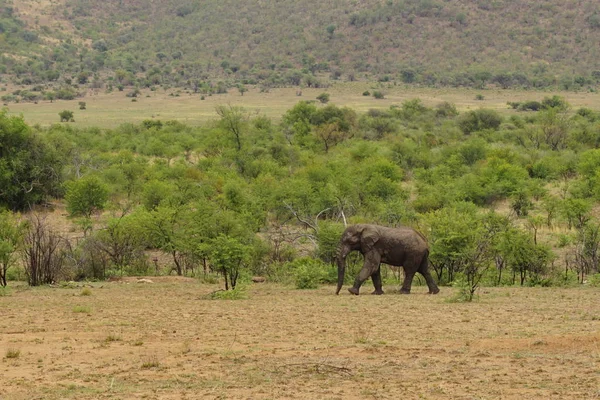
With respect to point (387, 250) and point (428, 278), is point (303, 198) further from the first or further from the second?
point (428, 278)

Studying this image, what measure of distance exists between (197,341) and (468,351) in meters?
4.02

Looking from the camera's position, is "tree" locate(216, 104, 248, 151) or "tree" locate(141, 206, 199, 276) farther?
"tree" locate(216, 104, 248, 151)

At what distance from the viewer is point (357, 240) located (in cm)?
2056

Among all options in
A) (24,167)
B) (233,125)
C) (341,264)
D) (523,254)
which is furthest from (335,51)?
(341,264)

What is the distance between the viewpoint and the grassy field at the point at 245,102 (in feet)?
285

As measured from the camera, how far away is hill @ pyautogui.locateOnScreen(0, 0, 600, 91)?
114 metres

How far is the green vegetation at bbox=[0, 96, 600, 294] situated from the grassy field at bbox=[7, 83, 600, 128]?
2052cm

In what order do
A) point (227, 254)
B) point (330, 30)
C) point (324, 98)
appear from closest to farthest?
point (227, 254), point (324, 98), point (330, 30)

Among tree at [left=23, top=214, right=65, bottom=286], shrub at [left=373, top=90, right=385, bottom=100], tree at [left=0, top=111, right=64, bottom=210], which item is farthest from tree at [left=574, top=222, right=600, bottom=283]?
shrub at [left=373, top=90, right=385, bottom=100]

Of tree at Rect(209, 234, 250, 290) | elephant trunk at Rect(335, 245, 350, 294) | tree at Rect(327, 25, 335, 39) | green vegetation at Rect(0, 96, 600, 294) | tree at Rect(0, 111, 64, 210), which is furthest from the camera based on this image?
tree at Rect(327, 25, 335, 39)

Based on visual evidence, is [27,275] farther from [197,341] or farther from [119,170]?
[119,170]

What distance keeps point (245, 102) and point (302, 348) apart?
8743 centimetres

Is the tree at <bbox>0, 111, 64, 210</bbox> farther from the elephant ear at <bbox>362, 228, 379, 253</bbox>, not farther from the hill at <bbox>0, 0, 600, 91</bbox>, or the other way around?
the hill at <bbox>0, 0, 600, 91</bbox>

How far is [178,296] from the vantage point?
20.2 metres
